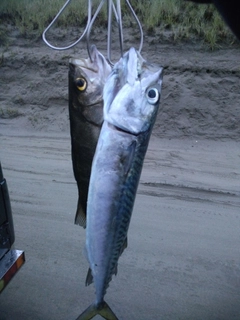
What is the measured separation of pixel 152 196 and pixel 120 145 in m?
5.37

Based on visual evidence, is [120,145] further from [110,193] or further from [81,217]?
[81,217]

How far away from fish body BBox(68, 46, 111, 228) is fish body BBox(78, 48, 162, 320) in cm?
14

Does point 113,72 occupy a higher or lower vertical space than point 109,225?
higher

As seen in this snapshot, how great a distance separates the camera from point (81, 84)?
5.51ft

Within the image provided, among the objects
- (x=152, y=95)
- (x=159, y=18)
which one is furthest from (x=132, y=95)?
(x=159, y=18)

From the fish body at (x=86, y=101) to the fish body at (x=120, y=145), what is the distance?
0.14 m

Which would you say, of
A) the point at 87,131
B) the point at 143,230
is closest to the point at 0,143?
the point at 143,230

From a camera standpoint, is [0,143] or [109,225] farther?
[0,143]

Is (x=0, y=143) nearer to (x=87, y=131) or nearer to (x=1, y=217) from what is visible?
(x=1, y=217)

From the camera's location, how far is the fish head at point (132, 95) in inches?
59.2

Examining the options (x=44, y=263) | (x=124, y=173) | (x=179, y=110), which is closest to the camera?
(x=124, y=173)

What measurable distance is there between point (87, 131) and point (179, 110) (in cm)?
1016

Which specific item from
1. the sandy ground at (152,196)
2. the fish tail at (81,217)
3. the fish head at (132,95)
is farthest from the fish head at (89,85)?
the sandy ground at (152,196)

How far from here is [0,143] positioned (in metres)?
10.5
